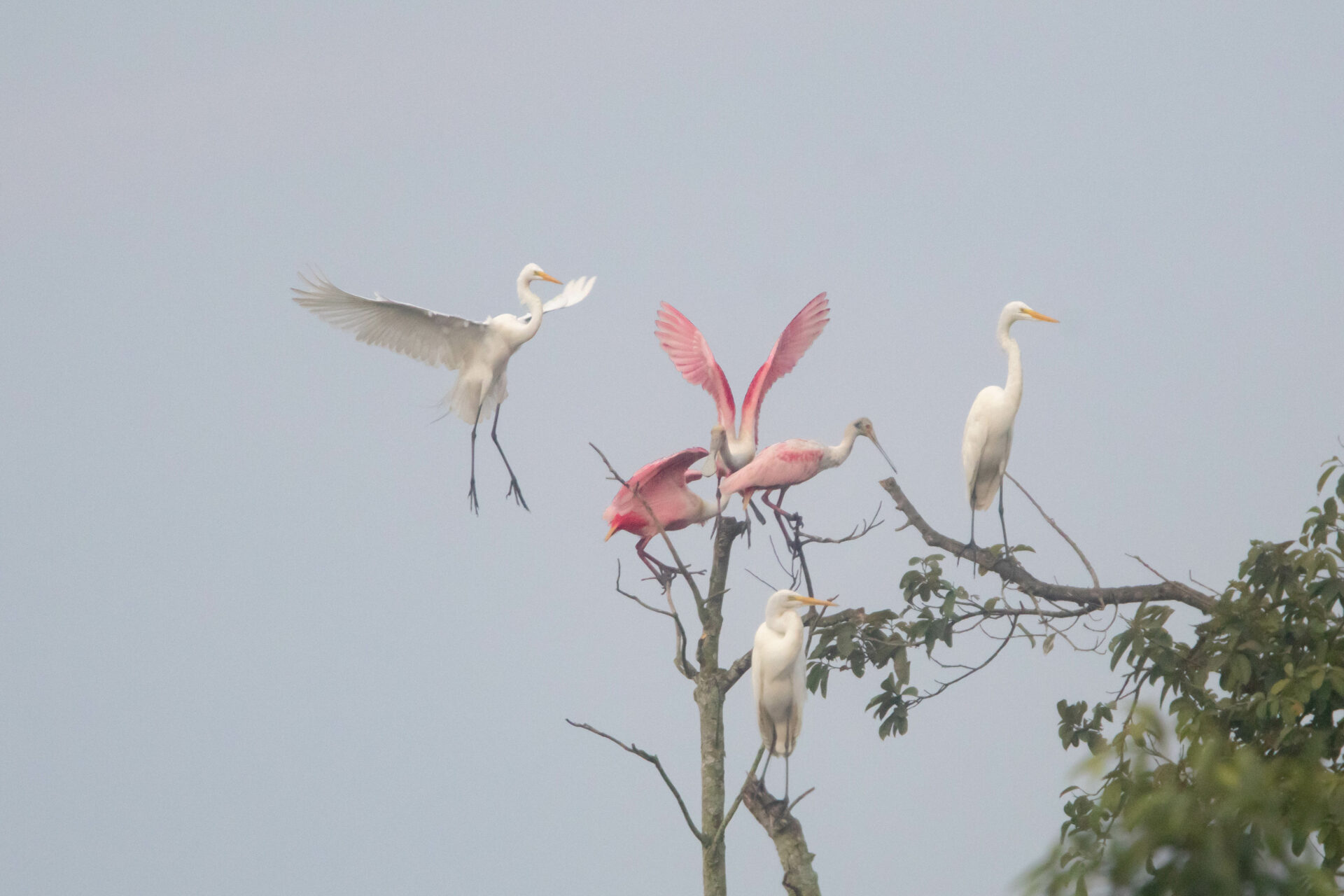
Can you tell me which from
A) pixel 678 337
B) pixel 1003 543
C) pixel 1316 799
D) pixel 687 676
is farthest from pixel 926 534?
pixel 1316 799

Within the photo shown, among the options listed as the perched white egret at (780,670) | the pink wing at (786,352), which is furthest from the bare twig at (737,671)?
the pink wing at (786,352)

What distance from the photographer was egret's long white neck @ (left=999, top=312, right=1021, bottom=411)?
862 centimetres

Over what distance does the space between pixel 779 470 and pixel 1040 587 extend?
208 centimetres

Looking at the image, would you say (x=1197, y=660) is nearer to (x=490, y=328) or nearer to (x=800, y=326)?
(x=800, y=326)

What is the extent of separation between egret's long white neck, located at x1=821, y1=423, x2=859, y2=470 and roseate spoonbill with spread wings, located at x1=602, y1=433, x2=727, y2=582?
0.86 m

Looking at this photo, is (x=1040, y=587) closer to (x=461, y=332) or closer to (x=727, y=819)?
(x=727, y=819)

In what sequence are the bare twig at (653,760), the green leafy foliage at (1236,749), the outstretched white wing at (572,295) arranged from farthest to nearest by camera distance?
1. the outstretched white wing at (572,295)
2. the bare twig at (653,760)
3. the green leafy foliage at (1236,749)

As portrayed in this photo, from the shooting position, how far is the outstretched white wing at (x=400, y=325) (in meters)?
8.84

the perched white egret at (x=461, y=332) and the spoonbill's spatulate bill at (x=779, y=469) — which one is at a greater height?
the perched white egret at (x=461, y=332)

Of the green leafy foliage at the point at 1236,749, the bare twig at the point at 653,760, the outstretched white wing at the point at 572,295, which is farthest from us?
the outstretched white wing at the point at 572,295

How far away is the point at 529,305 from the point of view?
32.2 ft

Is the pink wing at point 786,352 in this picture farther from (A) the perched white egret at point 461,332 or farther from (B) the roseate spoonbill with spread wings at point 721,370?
(A) the perched white egret at point 461,332

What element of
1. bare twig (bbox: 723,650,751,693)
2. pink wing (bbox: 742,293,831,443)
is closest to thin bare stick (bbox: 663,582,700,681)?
bare twig (bbox: 723,650,751,693)

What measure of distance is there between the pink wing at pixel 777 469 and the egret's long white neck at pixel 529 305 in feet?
6.20
